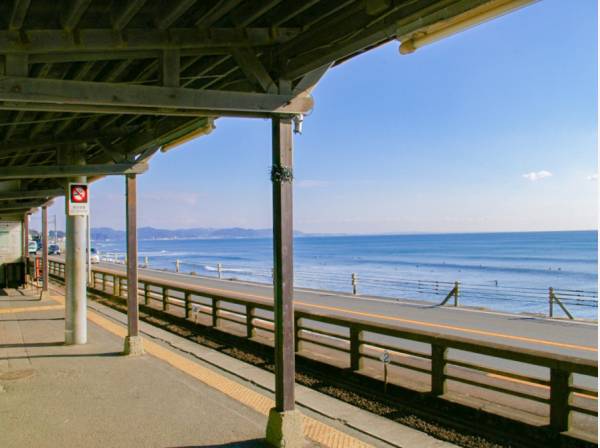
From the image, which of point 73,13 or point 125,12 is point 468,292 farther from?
point 73,13

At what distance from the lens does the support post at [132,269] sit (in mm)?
8703

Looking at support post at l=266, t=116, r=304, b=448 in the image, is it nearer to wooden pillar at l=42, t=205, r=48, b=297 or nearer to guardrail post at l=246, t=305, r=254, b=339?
Answer: guardrail post at l=246, t=305, r=254, b=339

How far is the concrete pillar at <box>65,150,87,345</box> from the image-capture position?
959 centimetres

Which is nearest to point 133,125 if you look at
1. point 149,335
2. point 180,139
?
point 180,139

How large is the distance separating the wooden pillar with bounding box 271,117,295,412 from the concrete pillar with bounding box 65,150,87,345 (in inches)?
236

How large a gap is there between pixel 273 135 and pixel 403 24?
5.87ft

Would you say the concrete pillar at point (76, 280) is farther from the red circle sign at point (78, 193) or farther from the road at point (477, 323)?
the road at point (477, 323)

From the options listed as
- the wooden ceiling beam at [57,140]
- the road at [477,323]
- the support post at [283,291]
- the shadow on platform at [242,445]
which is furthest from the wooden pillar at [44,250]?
the support post at [283,291]

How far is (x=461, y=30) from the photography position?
350cm

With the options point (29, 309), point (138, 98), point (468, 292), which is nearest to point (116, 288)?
point (29, 309)

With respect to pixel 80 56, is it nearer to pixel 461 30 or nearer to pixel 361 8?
pixel 361 8

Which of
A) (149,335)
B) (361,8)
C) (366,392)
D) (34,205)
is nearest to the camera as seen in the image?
(361,8)

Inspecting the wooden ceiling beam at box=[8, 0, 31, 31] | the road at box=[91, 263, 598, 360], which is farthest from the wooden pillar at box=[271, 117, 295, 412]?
the road at box=[91, 263, 598, 360]

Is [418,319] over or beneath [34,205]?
beneath
